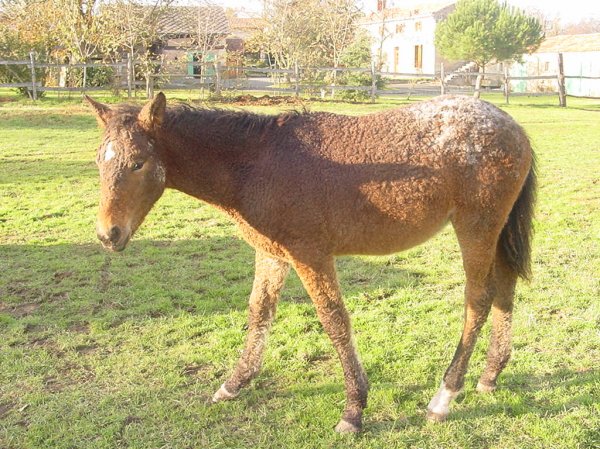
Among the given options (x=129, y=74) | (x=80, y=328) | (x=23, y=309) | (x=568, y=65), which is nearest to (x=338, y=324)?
(x=80, y=328)

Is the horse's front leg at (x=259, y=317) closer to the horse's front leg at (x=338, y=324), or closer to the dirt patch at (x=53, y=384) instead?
the horse's front leg at (x=338, y=324)

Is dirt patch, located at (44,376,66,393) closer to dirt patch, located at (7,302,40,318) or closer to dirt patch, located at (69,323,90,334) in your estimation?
dirt patch, located at (69,323,90,334)

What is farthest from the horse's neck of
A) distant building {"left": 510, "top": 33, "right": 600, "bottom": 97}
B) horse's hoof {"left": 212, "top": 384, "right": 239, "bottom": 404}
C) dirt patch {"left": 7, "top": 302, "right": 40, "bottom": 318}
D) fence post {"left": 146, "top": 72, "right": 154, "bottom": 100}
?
distant building {"left": 510, "top": 33, "right": 600, "bottom": 97}

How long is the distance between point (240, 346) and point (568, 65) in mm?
44931

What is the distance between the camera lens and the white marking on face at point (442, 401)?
12.3 feet

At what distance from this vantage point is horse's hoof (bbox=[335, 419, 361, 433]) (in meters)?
3.61

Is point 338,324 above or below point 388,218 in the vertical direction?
below

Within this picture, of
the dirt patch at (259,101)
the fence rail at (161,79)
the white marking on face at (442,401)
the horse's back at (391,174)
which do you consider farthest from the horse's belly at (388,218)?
the fence rail at (161,79)

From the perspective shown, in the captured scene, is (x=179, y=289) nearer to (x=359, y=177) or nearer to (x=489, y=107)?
(x=359, y=177)

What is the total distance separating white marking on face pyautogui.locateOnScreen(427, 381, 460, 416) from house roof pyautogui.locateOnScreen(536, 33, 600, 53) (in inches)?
1686

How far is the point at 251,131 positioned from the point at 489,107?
1589mm

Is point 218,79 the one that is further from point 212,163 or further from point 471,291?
point 471,291

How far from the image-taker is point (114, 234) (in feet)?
10.2

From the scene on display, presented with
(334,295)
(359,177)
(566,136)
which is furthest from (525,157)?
(566,136)
